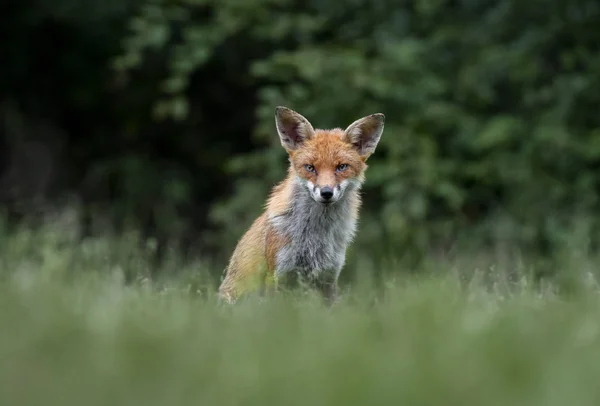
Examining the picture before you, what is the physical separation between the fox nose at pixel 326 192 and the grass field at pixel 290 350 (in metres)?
1.60

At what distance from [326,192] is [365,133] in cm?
83

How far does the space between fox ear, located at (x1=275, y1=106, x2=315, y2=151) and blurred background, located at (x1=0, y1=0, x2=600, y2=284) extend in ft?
9.26

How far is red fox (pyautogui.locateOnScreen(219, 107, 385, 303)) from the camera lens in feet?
20.6

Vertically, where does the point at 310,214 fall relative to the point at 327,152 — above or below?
below

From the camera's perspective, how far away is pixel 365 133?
693 cm

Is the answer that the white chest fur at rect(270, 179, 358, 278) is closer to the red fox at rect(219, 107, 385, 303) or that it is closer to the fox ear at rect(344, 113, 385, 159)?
the red fox at rect(219, 107, 385, 303)

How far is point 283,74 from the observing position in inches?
408

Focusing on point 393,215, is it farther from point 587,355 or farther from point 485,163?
point 587,355

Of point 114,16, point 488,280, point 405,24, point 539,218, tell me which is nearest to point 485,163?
point 539,218

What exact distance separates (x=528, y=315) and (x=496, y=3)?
301 inches

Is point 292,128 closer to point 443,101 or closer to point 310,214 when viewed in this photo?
point 310,214

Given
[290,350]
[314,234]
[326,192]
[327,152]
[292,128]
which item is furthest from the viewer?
[292,128]

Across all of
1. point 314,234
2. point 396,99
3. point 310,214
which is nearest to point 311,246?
point 314,234

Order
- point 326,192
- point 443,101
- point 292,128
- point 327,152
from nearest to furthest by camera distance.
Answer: point 326,192
point 327,152
point 292,128
point 443,101
